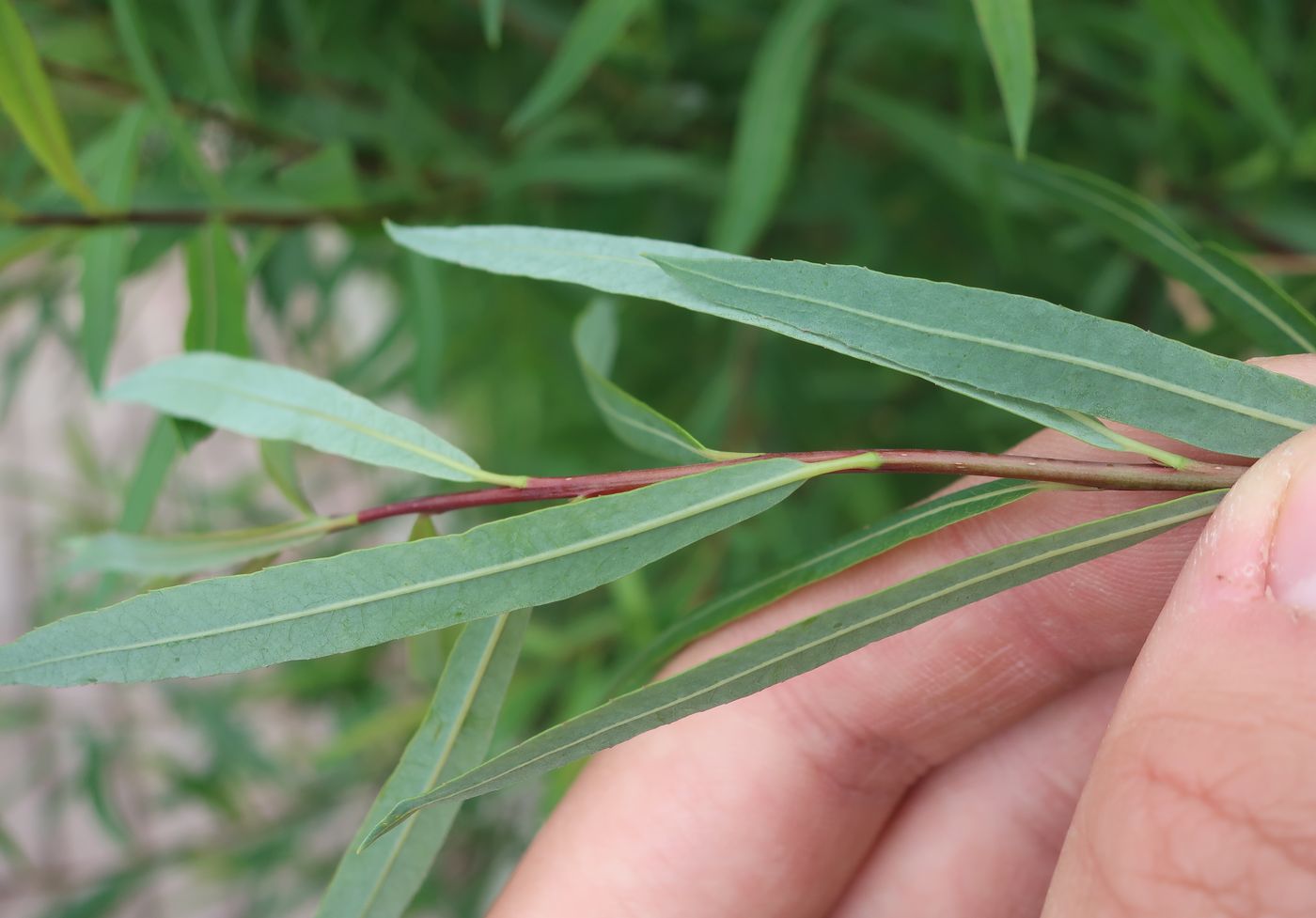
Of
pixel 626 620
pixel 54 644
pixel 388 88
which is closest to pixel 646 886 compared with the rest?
pixel 626 620

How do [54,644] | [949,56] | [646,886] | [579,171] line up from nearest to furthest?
1. [54,644]
2. [646,886]
3. [579,171]
4. [949,56]

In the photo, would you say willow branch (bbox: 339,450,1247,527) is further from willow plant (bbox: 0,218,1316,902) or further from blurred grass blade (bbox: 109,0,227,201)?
blurred grass blade (bbox: 109,0,227,201)

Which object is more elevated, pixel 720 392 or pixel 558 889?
pixel 720 392

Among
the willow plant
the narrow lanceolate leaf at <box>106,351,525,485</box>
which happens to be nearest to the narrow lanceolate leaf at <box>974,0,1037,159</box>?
the willow plant

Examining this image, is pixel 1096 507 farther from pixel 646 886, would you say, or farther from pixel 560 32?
pixel 560 32

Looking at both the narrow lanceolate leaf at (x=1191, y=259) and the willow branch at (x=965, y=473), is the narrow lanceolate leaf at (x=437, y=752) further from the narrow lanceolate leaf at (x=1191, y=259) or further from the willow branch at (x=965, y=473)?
the narrow lanceolate leaf at (x=1191, y=259)

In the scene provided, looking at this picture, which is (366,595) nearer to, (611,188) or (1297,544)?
(1297,544)
